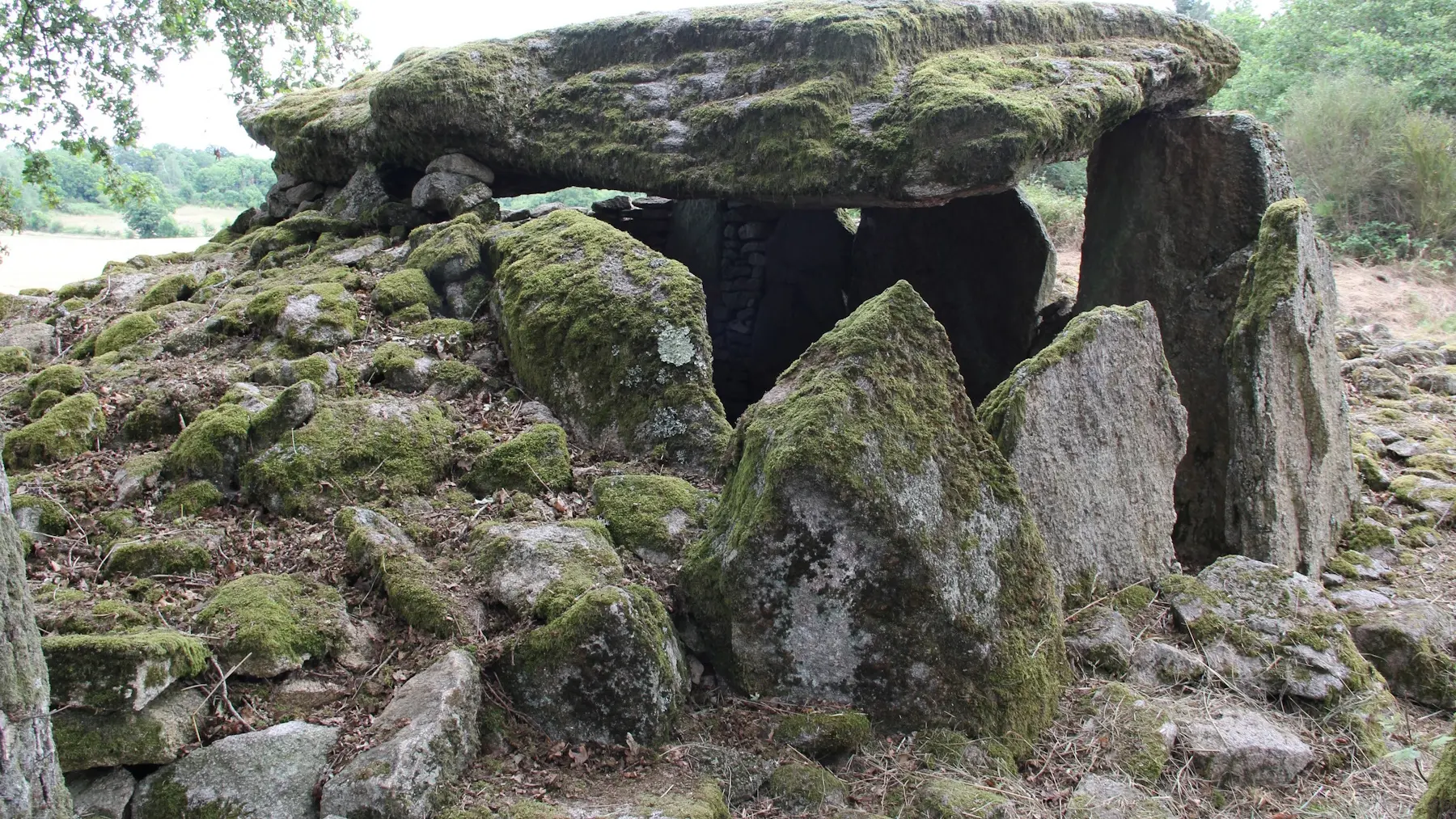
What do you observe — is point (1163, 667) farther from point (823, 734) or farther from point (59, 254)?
point (59, 254)

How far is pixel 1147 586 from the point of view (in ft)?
16.6

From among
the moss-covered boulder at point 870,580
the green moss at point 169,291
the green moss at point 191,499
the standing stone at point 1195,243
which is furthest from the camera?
the green moss at point 169,291

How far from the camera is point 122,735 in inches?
118

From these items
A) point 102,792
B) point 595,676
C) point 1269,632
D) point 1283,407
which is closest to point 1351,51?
point 1283,407

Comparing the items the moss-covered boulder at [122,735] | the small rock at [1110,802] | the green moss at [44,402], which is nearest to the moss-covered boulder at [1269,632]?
the small rock at [1110,802]

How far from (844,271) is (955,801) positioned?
7.76m

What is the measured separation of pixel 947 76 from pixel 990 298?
10.2 ft

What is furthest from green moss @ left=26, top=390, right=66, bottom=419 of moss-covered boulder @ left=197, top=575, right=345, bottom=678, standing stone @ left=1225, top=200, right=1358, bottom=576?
standing stone @ left=1225, top=200, right=1358, bottom=576

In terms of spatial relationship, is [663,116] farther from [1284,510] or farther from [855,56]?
[1284,510]

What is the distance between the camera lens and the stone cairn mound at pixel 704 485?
3.36 meters

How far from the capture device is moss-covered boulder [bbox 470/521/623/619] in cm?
376

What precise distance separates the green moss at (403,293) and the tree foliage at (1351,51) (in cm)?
1717

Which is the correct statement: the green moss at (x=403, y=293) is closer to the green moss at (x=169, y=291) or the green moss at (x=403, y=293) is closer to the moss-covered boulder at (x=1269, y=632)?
the green moss at (x=169, y=291)

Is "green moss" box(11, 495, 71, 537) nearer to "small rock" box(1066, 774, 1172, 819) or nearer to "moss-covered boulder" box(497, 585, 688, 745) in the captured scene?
"moss-covered boulder" box(497, 585, 688, 745)
